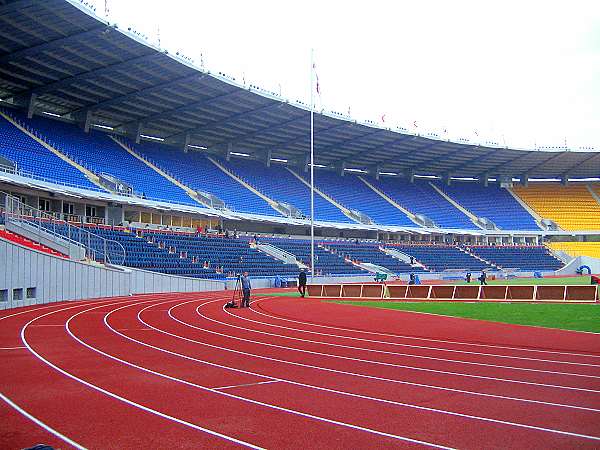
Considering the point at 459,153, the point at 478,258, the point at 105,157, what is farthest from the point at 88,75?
the point at 478,258

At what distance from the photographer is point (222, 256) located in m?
38.7

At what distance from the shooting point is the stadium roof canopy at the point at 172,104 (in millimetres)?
29562

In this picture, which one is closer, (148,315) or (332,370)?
(332,370)

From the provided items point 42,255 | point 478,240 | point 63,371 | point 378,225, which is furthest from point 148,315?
point 478,240

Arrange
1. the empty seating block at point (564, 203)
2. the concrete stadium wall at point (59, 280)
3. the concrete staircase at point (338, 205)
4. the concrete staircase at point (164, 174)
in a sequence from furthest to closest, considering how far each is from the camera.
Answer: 1. the empty seating block at point (564, 203)
2. the concrete staircase at point (338, 205)
3. the concrete staircase at point (164, 174)
4. the concrete stadium wall at point (59, 280)

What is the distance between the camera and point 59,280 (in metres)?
21.8

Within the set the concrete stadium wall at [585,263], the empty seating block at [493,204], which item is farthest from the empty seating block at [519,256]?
the empty seating block at [493,204]

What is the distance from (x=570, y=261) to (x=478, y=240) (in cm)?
932

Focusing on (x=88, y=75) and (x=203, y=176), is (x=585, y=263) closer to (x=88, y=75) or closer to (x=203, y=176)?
(x=203, y=176)

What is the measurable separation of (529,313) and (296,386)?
12261 millimetres

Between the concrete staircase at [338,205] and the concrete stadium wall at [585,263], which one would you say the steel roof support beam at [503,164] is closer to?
the concrete stadium wall at [585,263]

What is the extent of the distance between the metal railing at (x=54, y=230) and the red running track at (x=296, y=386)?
372 inches

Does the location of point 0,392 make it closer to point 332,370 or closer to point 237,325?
point 332,370

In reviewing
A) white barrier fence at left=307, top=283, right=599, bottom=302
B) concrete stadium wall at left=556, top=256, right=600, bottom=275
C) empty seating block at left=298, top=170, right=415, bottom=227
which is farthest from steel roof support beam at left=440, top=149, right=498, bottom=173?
white barrier fence at left=307, top=283, right=599, bottom=302
